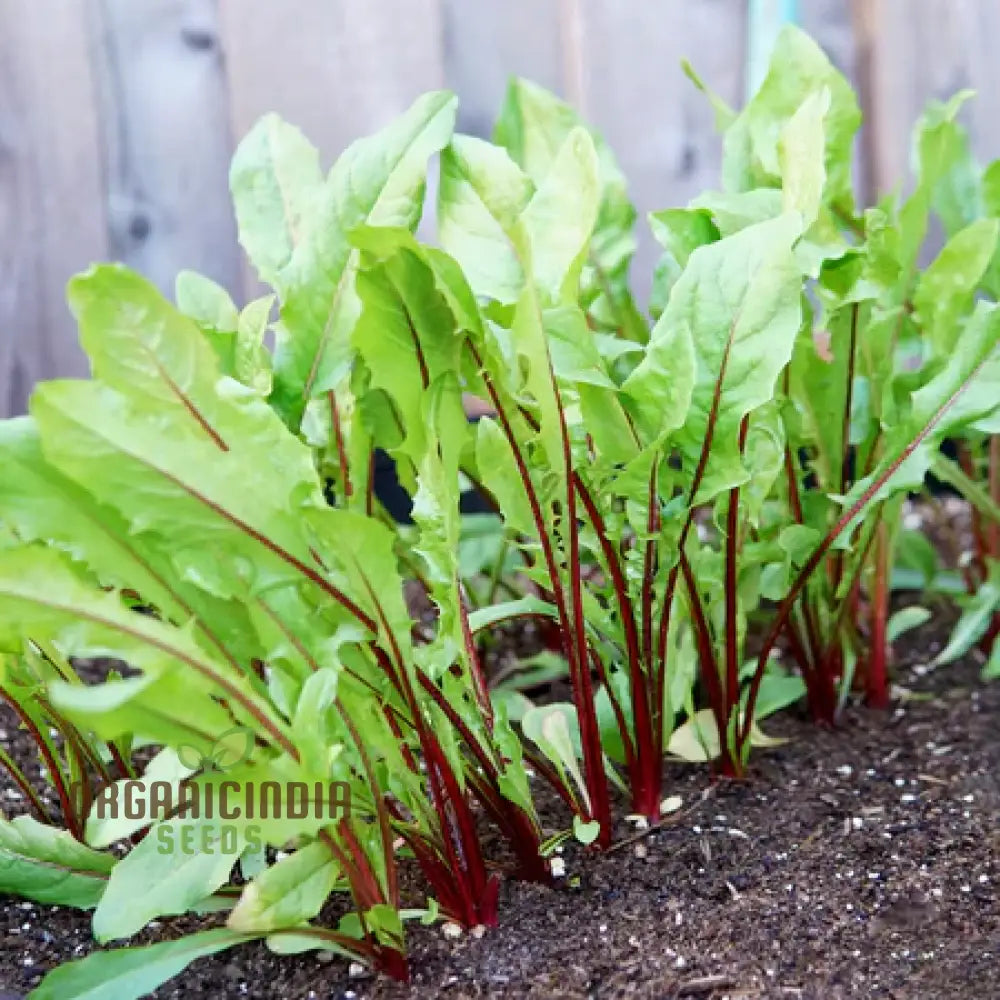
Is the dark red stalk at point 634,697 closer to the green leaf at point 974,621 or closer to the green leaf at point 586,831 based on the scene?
the green leaf at point 586,831

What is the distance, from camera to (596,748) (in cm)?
80

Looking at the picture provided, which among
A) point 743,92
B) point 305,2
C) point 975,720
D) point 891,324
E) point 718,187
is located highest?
point 305,2

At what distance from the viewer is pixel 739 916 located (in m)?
0.76

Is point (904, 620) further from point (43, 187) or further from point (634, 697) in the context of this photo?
point (43, 187)

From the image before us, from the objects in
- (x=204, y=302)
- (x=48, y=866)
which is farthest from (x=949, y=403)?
(x=48, y=866)

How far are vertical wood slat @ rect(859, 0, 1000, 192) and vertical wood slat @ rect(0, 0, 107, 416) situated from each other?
1.16 meters

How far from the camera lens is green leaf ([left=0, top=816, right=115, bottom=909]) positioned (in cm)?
77

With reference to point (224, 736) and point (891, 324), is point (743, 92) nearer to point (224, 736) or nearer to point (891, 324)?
point (891, 324)

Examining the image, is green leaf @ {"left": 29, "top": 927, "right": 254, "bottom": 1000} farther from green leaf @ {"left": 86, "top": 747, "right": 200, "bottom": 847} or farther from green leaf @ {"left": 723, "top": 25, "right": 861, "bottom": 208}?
green leaf @ {"left": 723, "top": 25, "right": 861, "bottom": 208}

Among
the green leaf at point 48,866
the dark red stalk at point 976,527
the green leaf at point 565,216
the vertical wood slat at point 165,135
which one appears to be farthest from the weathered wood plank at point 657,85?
the green leaf at point 48,866

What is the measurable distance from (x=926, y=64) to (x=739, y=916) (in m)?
1.47

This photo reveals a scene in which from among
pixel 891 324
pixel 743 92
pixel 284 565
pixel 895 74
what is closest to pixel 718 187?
pixel 743 92

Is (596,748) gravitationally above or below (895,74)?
below

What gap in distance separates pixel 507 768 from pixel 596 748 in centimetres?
8
